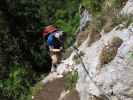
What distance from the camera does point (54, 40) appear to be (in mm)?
16109

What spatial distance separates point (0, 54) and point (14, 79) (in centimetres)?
223

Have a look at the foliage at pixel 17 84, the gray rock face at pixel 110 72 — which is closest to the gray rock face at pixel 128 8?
the gray rock face at pixel 110 72

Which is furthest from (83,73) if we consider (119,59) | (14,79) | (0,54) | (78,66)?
(0,54)

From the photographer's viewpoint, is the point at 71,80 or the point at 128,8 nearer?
the point at 128,8

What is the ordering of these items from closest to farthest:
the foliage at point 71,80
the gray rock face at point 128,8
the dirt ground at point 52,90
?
the gray rock face at point 128,8 < the foliage at point 71,80 < the dirt ground at point 52,90

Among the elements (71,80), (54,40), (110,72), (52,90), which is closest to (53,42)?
(54,40)

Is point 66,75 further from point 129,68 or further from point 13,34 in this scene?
point 13,34

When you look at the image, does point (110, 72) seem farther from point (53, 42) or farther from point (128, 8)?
point (53, 42)

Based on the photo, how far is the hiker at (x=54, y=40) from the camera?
52.4ft

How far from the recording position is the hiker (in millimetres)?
15970

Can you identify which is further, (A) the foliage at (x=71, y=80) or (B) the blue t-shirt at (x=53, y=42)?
(B) the blue t-shirt at (x=53, y=42)

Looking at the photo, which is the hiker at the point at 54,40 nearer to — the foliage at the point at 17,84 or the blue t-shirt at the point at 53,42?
the blue t-shirt at the point at 53,42

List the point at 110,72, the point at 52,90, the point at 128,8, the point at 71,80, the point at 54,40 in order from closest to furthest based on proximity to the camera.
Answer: the point at 110,72, the point at 128,8, the point at 71,80, the point at 52,90, the point at 54,40

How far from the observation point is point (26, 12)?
75.6ft
